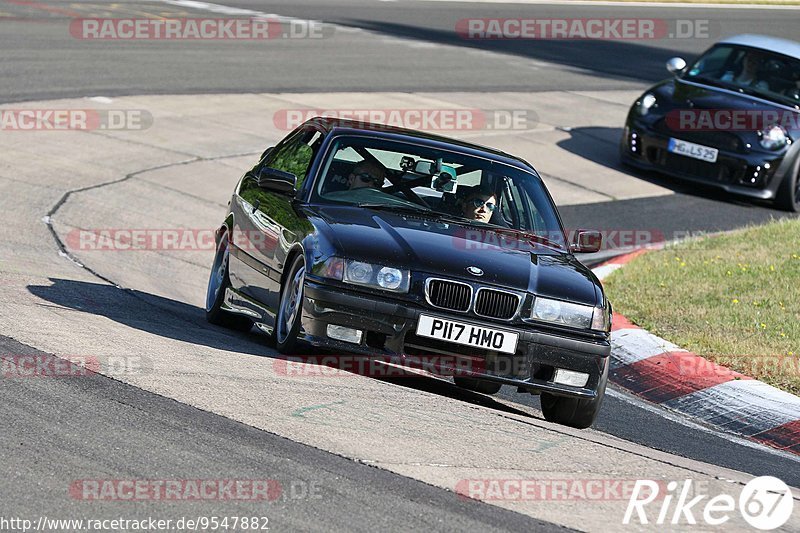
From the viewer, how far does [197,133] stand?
691 inches

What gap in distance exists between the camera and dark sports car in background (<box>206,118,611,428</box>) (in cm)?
740

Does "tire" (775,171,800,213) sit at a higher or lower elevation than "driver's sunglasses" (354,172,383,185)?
lower

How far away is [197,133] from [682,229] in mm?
6040

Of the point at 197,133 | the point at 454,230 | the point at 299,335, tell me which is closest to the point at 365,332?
the point at 299,335

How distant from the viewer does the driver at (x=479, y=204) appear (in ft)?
28.2

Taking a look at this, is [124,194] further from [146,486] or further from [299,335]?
[146,486]

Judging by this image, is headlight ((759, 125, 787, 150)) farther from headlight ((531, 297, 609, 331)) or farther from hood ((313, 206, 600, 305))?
headlight ((531, 297, 609, 331))

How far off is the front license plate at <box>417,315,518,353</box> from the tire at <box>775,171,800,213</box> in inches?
431

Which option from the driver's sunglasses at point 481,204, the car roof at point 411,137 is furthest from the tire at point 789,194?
the driver's sunglasses at point 481,204

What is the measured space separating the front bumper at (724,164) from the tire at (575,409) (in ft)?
33.2

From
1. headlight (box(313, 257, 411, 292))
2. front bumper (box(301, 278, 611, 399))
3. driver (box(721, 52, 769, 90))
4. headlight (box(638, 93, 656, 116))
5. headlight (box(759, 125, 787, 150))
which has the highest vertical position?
→ headlight (box(313, 257, 411, 292))

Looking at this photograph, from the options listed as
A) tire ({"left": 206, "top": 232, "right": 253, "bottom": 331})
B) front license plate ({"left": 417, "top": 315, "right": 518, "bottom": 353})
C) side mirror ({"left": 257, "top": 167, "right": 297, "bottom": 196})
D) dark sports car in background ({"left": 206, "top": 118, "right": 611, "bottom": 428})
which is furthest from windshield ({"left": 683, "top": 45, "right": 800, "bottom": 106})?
front license plate ({"left": 417, "top": 315, "right": 518, "bottom": 353})

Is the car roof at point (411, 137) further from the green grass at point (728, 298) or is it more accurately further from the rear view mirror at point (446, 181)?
the green grass at point (728, 298)

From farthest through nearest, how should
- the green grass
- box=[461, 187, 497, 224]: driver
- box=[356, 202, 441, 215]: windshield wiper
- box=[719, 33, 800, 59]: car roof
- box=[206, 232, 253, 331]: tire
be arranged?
1. box=[719, 33, 800, 59]: car roof
2. the green grass
3. box=[206, 232, 253, 331]: tire
4. box=[461, 187, 497, 224]: driver
5. box=[356, 202, 441, 215]: windshield wiper
